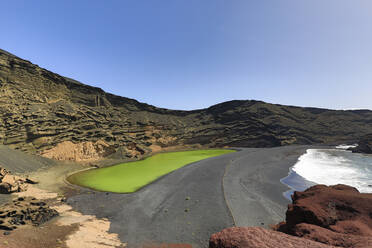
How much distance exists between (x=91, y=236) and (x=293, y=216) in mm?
8630

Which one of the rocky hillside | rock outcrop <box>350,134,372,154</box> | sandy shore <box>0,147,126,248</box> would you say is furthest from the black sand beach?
rock outcrop <box>350,134,372,154</box>

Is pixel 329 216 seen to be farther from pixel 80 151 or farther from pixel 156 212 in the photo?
pixel 80 151

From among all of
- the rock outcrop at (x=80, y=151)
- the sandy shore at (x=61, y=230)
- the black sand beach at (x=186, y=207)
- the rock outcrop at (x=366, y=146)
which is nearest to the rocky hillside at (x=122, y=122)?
the rock outcrop at (x=80, y=151)

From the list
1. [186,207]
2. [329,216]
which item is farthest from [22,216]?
[329,216]

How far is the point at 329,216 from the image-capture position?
514cm

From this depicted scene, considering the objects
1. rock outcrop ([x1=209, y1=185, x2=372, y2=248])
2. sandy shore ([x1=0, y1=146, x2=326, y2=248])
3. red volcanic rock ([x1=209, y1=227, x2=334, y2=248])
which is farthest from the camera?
sandy shore ([x1=0, y1=146, x2=326, y2=248])

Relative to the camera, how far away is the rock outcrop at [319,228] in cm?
294

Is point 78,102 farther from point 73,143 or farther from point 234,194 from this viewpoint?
point 234,194

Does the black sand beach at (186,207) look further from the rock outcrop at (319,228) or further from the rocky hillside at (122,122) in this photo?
the rocky hillside at (122,122)

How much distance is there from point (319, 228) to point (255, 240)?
256 centimetres

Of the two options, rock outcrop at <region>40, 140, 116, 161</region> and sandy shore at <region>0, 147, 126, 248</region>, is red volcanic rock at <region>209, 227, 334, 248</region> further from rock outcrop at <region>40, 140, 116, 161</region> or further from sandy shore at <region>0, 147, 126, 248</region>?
rock outcrop at <region>40, 140, 116, 161</region>

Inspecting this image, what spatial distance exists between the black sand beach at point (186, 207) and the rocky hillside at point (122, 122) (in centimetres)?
1854

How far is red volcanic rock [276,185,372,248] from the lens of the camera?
166 inches

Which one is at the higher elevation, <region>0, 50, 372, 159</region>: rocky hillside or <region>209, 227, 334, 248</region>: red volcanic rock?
<region>0, 50, 372, 159</region>: rocky hillside
